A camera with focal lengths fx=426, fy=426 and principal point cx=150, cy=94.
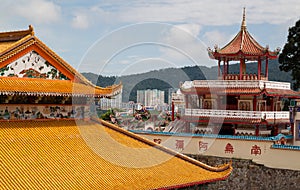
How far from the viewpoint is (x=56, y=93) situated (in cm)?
1230

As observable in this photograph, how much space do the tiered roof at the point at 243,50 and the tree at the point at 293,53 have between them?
6.44m

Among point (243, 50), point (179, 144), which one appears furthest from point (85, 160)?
point (243, 50)

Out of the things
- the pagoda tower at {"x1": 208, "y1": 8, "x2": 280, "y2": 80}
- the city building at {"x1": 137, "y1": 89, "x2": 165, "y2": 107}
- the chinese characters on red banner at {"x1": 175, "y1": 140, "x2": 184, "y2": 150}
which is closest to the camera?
the chinese characters on red banner at {"x1": 175, "y1": 140, "x2": 184, "y2": 150}

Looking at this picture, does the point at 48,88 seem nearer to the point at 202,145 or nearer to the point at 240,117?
the point at 202,145

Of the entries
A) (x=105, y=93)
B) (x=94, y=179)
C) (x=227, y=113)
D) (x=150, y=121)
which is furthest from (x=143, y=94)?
(x=94, y=179)

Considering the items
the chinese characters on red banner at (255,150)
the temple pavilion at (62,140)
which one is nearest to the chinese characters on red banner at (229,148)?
the chinese characters on red banner at (255,150)

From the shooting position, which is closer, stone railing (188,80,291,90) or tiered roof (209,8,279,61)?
stone railing (188,80,291,90)

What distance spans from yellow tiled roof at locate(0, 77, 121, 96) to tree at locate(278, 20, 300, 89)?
63.6 ft

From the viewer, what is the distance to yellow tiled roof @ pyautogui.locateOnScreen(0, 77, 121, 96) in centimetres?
1146

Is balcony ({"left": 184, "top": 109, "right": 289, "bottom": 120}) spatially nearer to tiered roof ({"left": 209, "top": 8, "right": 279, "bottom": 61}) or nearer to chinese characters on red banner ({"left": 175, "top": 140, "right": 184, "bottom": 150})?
chinese characters on red banner ({"left": 175, "top": 140, "right": 184, "bottom": 150})

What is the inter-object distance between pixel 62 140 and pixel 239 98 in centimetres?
1246

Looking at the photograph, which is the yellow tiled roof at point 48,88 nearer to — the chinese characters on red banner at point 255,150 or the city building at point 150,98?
the chinese characters on red banner at point 255,150

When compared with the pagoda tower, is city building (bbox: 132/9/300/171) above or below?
below

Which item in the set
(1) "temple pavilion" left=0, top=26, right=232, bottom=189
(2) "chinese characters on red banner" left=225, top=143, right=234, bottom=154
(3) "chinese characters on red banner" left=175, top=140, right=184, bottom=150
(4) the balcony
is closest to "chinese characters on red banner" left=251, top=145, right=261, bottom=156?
(2) "chinese characters on red banner" left=225, top=143, right=234, bottom=154
